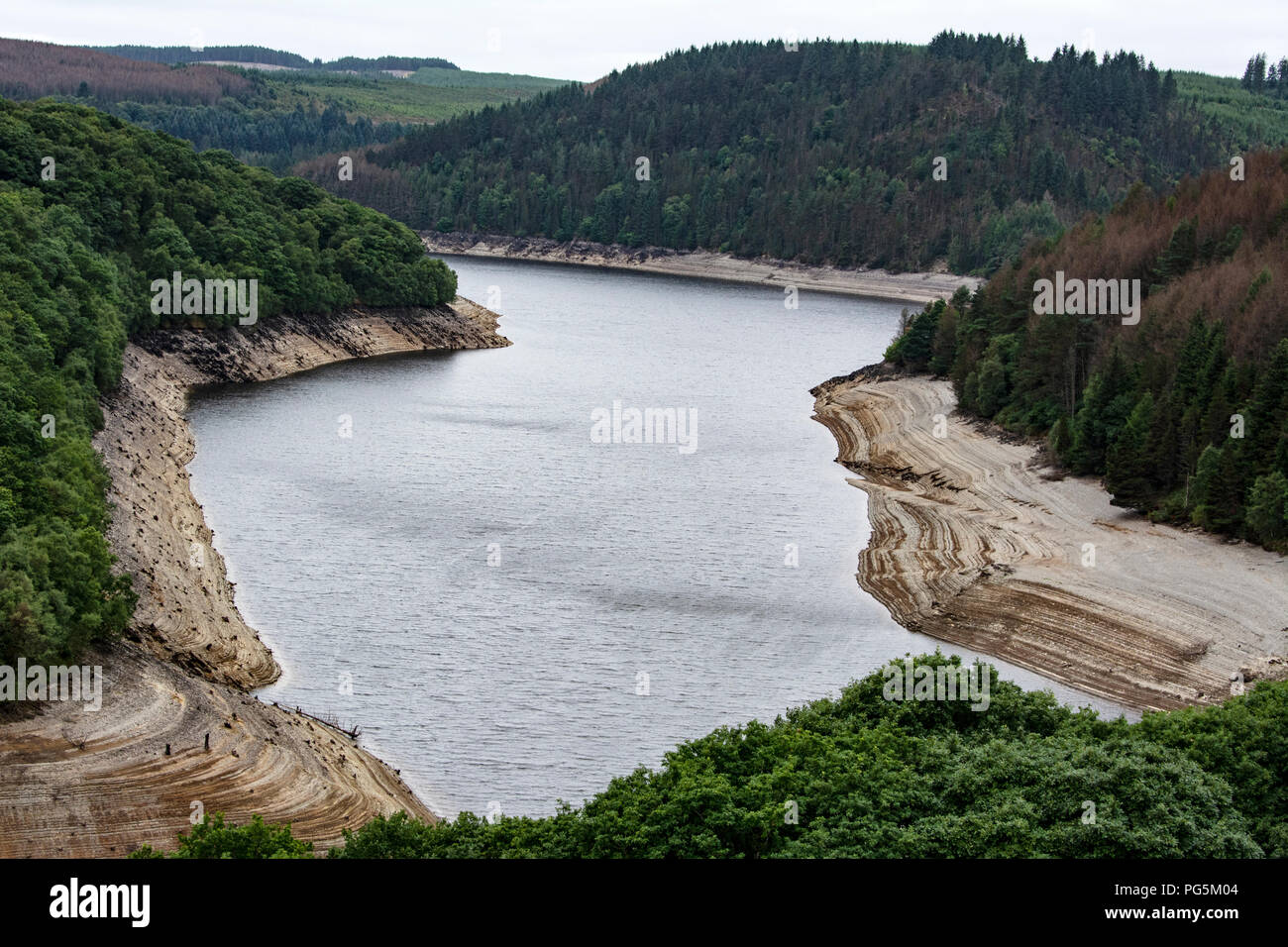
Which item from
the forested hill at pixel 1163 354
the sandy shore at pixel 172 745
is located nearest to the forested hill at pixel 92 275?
the sandy shore at pixel 172 745

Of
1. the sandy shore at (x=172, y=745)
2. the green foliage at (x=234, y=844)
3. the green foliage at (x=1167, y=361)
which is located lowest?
the sandy shore at (x=172, y=745)

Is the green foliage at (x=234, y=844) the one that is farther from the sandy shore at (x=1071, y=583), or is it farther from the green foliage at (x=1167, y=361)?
the green foliage at (x=1167, y=361)

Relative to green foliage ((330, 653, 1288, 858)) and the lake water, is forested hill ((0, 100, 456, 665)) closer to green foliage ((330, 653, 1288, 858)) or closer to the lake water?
the lake water

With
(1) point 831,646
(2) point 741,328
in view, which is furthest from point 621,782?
(2) point 741,328

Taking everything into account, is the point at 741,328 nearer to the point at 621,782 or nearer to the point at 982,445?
the point at 982,445

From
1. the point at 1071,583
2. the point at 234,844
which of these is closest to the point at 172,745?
the point at 234,844
